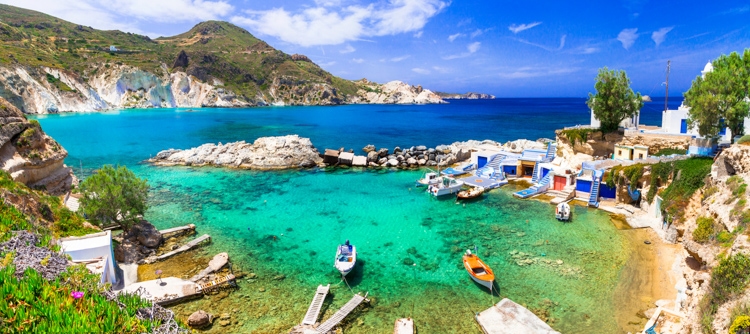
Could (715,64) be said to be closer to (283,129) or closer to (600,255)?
(600,255)

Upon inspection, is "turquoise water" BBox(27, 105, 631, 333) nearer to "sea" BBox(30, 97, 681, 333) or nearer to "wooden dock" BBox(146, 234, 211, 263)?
"sea" BBox(30, 97, 681, 333)

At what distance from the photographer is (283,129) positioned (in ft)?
292

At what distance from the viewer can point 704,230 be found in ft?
53.7

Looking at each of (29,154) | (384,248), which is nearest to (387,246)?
(384,248)

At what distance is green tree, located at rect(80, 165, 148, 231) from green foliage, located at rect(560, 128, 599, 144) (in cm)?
3836

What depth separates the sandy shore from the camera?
15828 millimetres

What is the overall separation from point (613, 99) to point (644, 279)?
22217 mm

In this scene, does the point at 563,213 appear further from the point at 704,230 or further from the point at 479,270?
the point at 479,270

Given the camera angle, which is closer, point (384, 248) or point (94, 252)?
point (94, 252)

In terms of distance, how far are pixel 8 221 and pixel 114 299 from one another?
6184 mm

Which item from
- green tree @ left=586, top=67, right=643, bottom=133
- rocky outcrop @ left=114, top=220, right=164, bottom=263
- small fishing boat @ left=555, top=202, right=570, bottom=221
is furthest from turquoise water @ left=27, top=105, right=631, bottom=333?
green tree @ left=586, top=67, right=643, bottom=133

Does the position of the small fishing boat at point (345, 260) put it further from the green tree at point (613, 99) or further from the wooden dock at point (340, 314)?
the green tree at point (613, 99)

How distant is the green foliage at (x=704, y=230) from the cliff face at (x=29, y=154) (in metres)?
36.2

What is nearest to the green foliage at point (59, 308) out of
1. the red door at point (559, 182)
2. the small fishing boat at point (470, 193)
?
the small fishing boat at point (470, 193)
